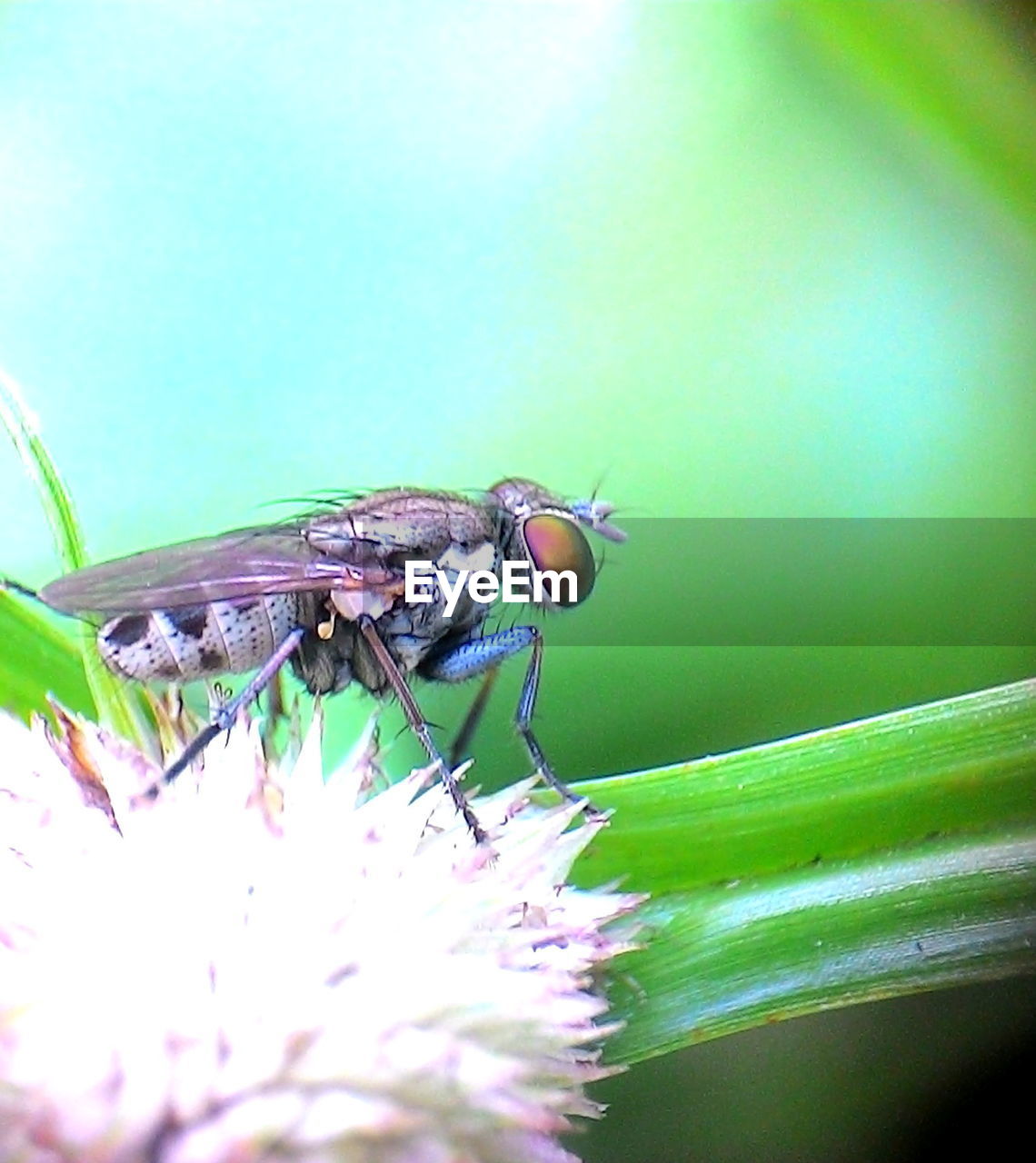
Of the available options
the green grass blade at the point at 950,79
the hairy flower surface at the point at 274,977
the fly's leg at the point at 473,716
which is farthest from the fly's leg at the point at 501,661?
the green grass blade at the point at 950,79

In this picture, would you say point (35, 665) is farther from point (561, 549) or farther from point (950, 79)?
point (950, 79)

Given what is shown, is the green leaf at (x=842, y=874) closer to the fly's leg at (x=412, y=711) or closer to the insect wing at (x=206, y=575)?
the fly's leg at (x=412, y=711)

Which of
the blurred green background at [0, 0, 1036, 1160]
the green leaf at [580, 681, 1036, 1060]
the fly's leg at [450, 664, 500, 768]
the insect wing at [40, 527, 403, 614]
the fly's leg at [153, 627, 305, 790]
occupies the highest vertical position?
the blurred green background at [0, 0, 1036, 1160]

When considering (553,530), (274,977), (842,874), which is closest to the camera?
(274,977)

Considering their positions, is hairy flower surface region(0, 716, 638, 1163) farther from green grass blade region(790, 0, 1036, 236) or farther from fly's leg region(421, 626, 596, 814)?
green grass blade region(790, 0, 1036, 236)

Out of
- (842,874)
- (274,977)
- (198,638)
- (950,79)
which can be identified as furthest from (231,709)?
(950,79)

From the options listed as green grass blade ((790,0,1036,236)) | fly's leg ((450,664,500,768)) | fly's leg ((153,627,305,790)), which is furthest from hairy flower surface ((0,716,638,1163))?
green grass blade ((790,0,1036,236))
